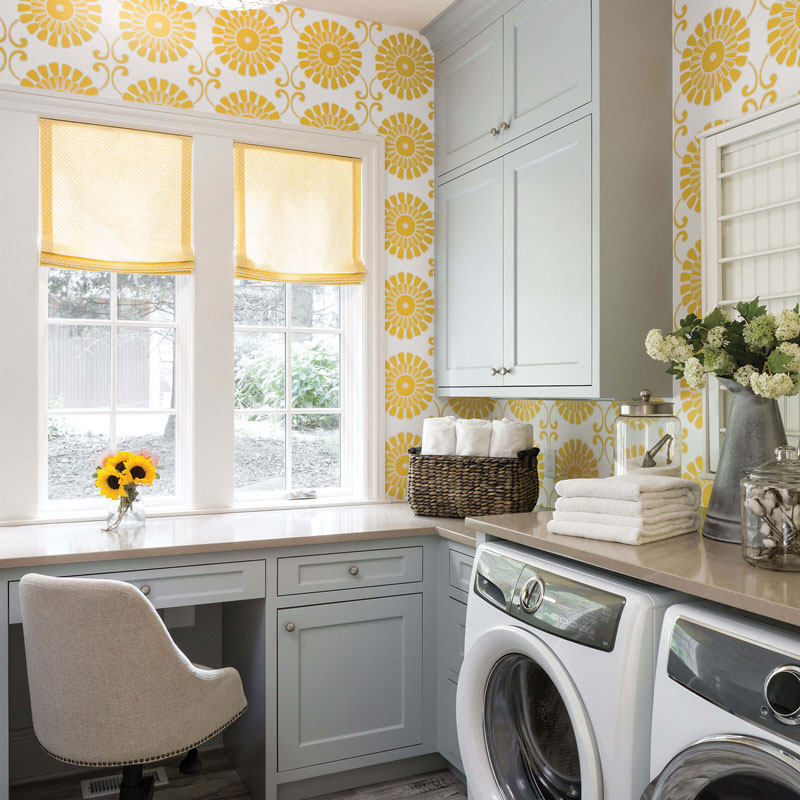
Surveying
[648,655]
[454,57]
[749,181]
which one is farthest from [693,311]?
[454,57]

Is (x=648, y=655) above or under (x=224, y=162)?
under

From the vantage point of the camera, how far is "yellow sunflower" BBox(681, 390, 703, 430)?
7.27 ft

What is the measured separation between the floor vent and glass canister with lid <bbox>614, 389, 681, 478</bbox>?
1.80 metres

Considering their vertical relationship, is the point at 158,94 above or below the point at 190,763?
above

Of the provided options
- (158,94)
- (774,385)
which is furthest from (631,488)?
(158,94)

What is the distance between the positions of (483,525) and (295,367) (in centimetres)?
Answer: 124

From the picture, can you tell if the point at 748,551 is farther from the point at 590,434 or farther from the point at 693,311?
the point at 590,434

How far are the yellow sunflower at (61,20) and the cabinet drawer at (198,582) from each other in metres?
1.82

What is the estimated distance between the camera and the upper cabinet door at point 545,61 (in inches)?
86.7

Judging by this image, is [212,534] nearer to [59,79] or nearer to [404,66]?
[59,79]

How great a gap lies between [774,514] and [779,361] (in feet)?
1.11

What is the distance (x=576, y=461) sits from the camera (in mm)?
2701

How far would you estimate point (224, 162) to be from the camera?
110 inches

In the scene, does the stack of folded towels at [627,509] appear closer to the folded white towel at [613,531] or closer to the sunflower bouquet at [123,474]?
the folded white towel at [613,531]
